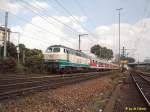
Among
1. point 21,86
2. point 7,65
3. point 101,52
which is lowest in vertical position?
point 21,86

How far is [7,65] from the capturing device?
96.1 feet

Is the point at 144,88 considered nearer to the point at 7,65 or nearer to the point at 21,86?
the point at 21,86

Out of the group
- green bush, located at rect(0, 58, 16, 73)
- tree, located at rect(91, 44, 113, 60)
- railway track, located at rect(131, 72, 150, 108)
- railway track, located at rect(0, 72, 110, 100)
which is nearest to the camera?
railway track, located at rect(0, 72, 110, 100)

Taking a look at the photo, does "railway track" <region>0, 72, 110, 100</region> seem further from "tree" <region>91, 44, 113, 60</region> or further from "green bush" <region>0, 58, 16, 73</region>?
"tree" <region>91, 44, 113, 60</region>

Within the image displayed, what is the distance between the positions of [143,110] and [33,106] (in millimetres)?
4377

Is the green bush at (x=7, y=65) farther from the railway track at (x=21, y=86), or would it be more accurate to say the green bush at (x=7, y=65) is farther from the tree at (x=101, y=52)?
the tree at (x=101, y=52)

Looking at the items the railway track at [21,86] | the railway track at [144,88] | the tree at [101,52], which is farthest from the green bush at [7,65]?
the tree at [101,52]

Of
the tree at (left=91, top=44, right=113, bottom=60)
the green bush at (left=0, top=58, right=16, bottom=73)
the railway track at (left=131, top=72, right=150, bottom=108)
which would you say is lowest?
the railway track at (left=131, top=72, right=150, bottom=108)

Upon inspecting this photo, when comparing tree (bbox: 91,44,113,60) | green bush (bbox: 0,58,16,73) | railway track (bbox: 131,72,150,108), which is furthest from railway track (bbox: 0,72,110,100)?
tree (bbox: 91,44,113,60)

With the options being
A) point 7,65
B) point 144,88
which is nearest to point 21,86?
point 144,88

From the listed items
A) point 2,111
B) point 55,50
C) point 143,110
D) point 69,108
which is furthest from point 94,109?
point 55,50

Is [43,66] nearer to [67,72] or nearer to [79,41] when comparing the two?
[67,72]

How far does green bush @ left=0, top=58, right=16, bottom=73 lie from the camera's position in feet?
94.4

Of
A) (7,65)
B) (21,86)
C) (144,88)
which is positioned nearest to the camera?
(21,86)
